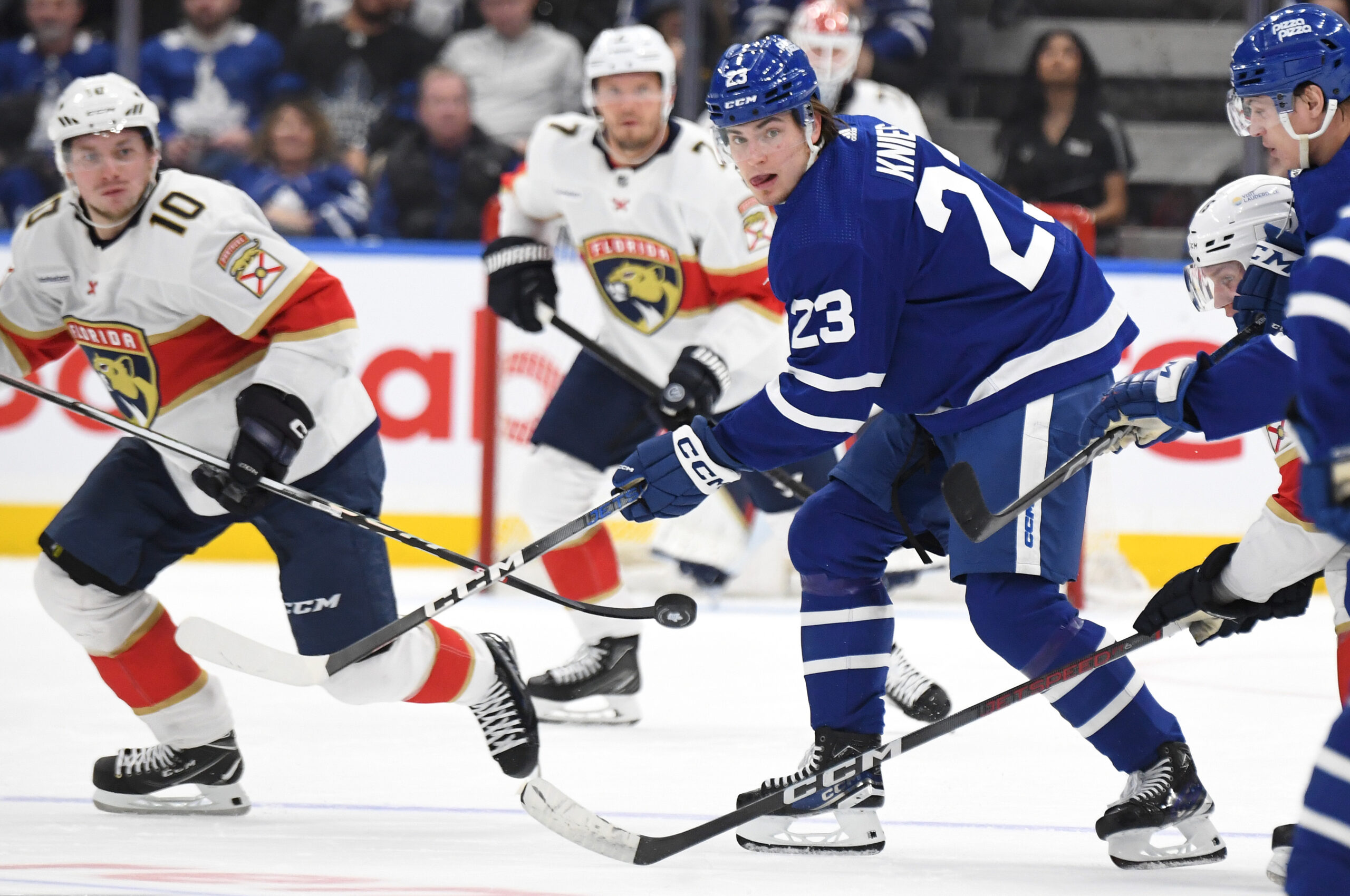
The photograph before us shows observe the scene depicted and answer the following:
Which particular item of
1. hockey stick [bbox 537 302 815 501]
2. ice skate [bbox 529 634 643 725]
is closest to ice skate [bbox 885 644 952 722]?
hockey stick [bbox 537 302 815 501]

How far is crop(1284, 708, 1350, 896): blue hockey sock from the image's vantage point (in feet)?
5.23

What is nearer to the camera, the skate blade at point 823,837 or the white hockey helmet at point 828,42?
the skate blade at point 823,837

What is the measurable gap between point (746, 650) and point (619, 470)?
204 cm

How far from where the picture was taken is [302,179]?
582 cm

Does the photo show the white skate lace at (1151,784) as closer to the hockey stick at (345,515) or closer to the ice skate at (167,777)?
the hockey stick at (345,515)

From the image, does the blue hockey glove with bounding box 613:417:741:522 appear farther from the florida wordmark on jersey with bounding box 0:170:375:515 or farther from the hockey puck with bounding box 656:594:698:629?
the florida wordmark on jersey with bounding box 0:170:375:515

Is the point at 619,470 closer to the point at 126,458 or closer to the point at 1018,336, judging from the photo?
the point at 1018,336

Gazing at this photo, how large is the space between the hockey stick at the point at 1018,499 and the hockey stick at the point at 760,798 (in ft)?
0.73

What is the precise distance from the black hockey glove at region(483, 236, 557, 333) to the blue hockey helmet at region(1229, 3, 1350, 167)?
6.21 ft

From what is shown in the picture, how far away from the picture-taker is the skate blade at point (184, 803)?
2.71 meters

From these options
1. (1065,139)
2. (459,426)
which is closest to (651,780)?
(459,426)

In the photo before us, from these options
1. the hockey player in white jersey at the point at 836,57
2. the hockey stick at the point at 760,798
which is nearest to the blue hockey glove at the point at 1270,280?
the hockey stick at the point at 760,798

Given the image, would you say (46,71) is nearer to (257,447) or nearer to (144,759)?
(144,759)

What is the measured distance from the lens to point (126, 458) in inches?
107
